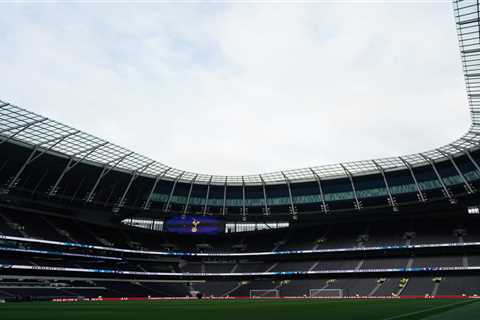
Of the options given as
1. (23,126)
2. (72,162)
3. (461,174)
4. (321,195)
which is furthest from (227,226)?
(23,126)

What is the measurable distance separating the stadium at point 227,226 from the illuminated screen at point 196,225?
0.27 m

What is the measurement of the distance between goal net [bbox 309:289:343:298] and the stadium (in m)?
0.27

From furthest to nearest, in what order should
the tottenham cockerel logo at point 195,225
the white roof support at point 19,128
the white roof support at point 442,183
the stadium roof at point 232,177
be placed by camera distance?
1. the tottenham cockerel logo at point 195,225
2. the white roof support at point 442,183
3. the white roof support at point 19,128
4. the stadium roof at point 232,177

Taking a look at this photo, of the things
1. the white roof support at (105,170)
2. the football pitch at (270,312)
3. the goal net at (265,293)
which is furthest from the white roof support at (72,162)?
the goal net at (265,293)

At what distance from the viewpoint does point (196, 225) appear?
8244 cm

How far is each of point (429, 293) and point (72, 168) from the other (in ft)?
184

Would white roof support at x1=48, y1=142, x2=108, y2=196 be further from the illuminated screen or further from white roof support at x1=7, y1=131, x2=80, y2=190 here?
the illuminated screen

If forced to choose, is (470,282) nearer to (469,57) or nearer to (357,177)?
(357,177)

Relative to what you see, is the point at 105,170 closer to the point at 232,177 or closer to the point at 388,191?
the point at 232,177

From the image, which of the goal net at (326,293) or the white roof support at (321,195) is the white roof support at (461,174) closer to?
the white roof support at (321,195)

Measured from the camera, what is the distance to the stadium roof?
40.8m

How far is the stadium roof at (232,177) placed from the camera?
40781 millimetres

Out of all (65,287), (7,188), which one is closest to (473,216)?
(65,287)

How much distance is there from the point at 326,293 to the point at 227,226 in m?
29.9
